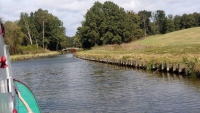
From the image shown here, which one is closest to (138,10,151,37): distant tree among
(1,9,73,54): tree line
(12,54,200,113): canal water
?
(1,9,73,54): tree line

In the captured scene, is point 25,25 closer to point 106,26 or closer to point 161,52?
point 106,26

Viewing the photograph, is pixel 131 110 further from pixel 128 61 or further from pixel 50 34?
pixel 50 34

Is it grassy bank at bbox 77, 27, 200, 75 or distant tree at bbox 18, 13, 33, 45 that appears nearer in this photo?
grassy bank at bbox 77, 27, 200, 75

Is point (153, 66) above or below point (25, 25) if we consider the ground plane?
below

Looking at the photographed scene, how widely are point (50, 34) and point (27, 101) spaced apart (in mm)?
124953

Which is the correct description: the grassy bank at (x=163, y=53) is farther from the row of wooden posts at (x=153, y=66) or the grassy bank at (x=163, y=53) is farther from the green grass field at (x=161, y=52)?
the row of wooden posts at (x=153, y=66)

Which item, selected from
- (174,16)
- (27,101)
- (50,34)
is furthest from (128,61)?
(174,16)

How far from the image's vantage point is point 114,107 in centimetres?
1538

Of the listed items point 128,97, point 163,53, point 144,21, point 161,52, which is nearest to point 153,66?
point 163,53

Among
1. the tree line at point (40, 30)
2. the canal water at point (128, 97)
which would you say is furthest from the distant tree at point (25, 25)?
the canal water at point (128, 97)

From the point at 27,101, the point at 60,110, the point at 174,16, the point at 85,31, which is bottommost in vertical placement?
the point at 60,110

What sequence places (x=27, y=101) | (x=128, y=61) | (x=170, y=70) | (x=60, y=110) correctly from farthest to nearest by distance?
(x=128, y=61) < (x=170, y=70) < (x=60, y=110) < (x=27, y=101)

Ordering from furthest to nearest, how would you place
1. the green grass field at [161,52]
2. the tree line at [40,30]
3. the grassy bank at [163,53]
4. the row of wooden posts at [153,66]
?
the tree line at [40,30]
the green grass field at [161,52]
the grassy bank at [163,53]
the row of wooden posts at [153,66]

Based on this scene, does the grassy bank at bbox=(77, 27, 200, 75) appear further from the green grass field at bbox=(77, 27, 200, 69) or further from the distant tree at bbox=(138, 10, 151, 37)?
the distant tree at bbox=(138, 10, 151, 37)
